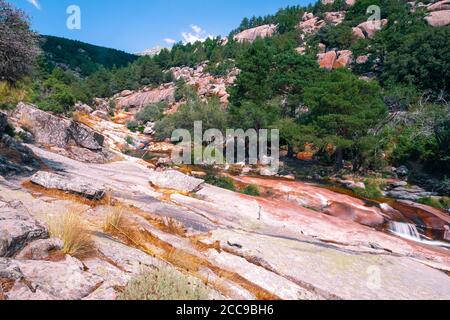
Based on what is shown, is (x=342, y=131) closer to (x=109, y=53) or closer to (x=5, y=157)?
(x=5, y=157)

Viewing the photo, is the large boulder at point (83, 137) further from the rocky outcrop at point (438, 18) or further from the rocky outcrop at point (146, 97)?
the rocky outcrop at point (438, 18)

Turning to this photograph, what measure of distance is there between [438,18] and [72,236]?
3168 inches

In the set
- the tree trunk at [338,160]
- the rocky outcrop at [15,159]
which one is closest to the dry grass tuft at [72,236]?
the rocky outcrop at [15,159]

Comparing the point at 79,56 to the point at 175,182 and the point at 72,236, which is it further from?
the point at 72,236

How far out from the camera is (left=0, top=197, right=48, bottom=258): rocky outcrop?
4266 millimetres

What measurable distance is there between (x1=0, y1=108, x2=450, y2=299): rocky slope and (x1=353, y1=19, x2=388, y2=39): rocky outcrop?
7267cm

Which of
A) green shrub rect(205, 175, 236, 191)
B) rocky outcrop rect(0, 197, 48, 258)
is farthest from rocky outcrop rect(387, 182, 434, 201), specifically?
rocky outcrop rect(0, 197, 48, 258)

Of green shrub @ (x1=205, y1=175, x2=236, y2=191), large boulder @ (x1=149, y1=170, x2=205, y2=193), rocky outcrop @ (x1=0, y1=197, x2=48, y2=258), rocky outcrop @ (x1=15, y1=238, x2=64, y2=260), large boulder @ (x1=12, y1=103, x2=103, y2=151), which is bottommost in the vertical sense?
green shrub @ (x1=205, y1=175, x2=236, y2=191)

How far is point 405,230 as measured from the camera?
1688 centimetres

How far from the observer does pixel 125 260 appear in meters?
4.92

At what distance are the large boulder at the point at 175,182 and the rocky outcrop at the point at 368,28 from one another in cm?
7191

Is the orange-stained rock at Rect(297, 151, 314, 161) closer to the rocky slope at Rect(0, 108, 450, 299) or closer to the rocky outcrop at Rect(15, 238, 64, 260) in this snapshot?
the rocky slope at Rect(0, 108, 450, 299)

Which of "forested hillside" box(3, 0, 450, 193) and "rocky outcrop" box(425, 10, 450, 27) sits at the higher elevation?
"rocky outcrop" box(425, 10, 450, 27)

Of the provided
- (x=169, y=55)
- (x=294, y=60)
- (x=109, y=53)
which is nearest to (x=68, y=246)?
(x=294, y=60)
